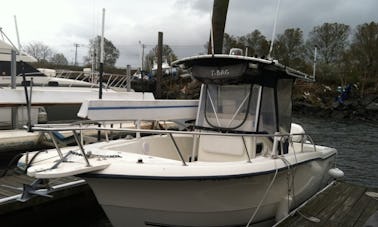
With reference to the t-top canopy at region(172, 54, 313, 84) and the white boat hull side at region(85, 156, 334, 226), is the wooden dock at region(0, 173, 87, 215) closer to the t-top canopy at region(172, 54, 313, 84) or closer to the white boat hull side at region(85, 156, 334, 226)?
the white boat hull side at region(85, 156, 334, 226)

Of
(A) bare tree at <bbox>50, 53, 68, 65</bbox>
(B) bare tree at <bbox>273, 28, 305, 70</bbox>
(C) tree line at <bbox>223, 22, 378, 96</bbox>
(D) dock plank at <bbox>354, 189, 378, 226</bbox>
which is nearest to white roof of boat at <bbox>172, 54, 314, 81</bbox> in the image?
(D) dock plank at <bbox>354, 189, 378, 226</bbox>

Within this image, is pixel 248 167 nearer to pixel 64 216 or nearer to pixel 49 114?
pixel 64 216

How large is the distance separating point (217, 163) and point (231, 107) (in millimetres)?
1522

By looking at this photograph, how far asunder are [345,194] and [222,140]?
3113mm

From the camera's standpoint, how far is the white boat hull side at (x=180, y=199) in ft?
16.4

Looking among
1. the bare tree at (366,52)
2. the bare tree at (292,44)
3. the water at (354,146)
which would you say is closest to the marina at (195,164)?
the water at (354,146)

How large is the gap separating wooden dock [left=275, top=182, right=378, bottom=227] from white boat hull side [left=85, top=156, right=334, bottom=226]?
97 cm

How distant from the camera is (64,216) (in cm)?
743

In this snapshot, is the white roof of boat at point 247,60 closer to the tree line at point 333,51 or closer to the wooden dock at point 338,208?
the wooden dock at point 338,208

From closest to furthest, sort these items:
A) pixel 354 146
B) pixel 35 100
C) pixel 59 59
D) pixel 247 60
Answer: pixel 247 60 → pixel 35 100 → pixel 354 146 → pixel 59 59

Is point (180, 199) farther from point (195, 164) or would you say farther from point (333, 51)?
point (333, 51)

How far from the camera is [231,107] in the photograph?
6477mm

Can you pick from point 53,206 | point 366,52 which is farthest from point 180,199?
point 366,52

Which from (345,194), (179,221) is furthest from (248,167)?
(345,194)
